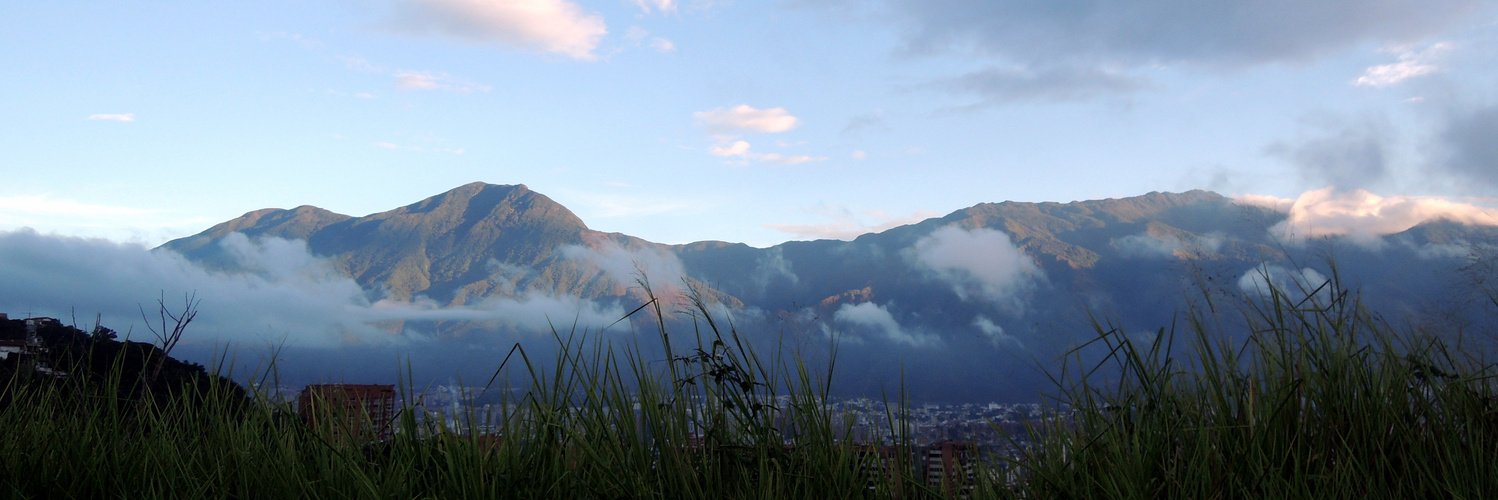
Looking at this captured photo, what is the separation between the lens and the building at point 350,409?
3002 millimetres

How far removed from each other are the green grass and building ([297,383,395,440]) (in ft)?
0.24

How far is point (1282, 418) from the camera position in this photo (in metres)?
2.64

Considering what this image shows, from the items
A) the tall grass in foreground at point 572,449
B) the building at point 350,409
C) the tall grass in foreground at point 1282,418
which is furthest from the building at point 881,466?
the building at point 350,409

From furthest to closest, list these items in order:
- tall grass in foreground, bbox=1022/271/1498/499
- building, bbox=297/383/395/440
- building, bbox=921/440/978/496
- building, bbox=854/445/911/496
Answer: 1. building, bbox=297/383/395/440
2. building, bbox=921/440/978/496
3. building, bbox=854/445/911/496
4. tall grass in foreground, bbox=1022/271/1498/499

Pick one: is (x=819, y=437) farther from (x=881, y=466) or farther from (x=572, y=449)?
(x=572, y=449)

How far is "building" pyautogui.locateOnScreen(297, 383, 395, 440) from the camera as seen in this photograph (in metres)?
3.00

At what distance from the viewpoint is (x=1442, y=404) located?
2752mm

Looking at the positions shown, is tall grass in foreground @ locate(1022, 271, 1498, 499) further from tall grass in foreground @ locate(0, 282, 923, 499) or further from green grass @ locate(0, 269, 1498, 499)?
tall grass in foreground @ locate(0, 282, 923, 499)

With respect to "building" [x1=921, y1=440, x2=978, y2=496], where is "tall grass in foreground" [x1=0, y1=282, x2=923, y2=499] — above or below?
above

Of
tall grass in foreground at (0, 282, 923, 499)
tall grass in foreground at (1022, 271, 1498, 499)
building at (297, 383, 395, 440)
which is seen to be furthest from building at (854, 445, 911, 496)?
building at (297, 383, 395, 440)

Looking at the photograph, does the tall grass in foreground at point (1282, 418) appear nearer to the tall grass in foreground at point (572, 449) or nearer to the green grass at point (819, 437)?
the green grass at point (819, 437)

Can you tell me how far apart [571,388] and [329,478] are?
0.78 meters

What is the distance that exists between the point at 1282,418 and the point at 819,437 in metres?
1.49

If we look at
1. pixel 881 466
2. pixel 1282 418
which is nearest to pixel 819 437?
pixel 881 466
